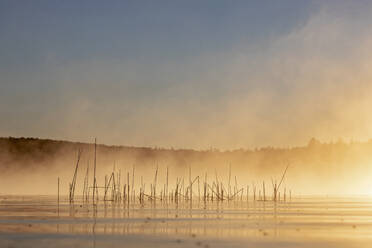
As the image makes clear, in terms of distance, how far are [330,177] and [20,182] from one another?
32520 millimetres

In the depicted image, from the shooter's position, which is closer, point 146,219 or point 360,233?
point 360,233

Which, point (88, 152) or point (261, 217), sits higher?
point (88, 152)

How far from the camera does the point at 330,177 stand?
82.6 m

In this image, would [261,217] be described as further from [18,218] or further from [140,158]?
[140,158]

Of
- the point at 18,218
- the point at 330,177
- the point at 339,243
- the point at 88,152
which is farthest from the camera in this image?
the point at 88,152

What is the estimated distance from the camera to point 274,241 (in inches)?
656

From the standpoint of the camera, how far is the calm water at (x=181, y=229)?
16312 millimetres

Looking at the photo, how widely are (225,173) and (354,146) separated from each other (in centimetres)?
1559

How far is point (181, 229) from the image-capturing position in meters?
19.4

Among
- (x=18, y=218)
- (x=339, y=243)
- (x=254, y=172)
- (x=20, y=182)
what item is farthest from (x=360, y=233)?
(x=254, y=172)

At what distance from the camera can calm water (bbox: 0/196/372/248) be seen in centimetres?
1631


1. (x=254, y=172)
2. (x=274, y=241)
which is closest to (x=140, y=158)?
(x=254, y=172)

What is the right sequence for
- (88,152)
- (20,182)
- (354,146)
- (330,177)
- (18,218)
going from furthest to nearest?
(88,152)
(354,146)
(330,177)
(20,182)
(18,218)

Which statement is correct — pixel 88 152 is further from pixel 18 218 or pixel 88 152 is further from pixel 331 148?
pixel 18 218
